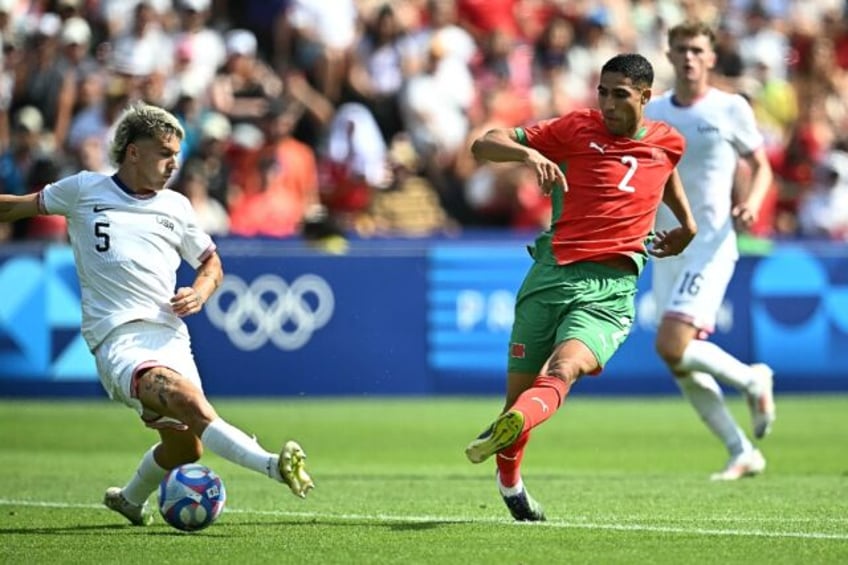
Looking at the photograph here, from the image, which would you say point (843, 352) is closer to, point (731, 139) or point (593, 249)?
point (731, 139)

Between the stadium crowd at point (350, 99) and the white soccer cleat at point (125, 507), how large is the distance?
33.3 ft

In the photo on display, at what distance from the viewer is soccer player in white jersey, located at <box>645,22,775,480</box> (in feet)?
42.8

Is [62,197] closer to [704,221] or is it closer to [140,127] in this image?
[140,127]

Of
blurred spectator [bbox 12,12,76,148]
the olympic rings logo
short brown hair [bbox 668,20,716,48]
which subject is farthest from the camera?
blurred spectator [bbox 12,12,76,148]

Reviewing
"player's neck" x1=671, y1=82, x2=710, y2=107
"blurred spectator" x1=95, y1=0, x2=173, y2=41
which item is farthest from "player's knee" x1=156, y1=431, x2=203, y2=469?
"blurred spectator" x1=95, y1=0, x2=173, y2=41

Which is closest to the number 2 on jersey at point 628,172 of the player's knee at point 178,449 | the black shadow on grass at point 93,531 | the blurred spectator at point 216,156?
the player's knee at point 178,449

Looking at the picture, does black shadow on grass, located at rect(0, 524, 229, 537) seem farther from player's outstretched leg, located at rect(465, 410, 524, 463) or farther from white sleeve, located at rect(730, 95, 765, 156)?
white sleeve, located at rect(730, 95, 765, 156)

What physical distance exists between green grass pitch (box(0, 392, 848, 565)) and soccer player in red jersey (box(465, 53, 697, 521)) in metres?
0.93

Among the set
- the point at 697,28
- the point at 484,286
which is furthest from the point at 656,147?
the point at 484,286

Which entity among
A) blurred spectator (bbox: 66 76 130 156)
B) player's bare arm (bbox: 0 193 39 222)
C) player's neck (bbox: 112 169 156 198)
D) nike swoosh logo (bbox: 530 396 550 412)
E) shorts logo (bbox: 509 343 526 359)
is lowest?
blurred spectator (bbox: 66 76 130 156)

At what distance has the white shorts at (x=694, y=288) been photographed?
1305 cm

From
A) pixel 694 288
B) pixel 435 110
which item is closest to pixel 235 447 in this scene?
pixel 694 288

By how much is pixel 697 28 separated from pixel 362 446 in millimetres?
5106

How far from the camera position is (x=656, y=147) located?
10.1m
